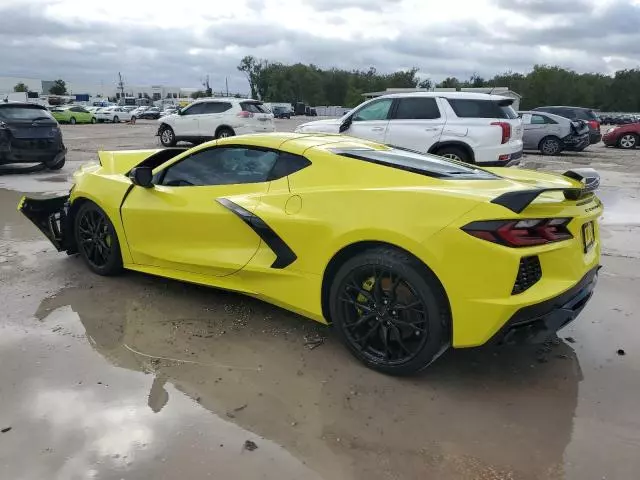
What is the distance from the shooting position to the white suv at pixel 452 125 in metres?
9.22

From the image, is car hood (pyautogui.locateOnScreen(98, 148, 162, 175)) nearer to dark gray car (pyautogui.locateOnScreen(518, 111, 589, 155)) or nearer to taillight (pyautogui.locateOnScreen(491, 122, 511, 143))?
taillight (pyautogui.locateOnScreen(491, 122, 511, 143))

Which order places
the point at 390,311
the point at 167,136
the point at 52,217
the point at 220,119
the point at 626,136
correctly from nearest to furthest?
the point at 390,311 < the point at 52,217 < the point at 220,119 < the point at 167,136 < the point at 626,136

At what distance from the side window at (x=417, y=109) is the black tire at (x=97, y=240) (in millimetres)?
6398

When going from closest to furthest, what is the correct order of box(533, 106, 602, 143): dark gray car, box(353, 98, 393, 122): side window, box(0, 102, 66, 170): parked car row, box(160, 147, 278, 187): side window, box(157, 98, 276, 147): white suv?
box(160, 147, 278, 187): side window < box(353, 98, 393, 122): side window < box(0, 102, 66, 170): parked car row < box(157, 98, 276, 147): white suv < box(533, 106, 602, 143): dark gray car

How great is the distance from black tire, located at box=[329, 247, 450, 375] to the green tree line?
73.3 meters

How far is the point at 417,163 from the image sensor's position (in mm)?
3627

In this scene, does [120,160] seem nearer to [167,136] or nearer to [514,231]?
[514,231]

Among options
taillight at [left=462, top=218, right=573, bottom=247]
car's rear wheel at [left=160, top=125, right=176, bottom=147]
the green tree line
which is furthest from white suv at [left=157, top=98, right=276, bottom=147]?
the green tree line

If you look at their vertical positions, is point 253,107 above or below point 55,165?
above

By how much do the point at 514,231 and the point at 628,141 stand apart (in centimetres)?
2111

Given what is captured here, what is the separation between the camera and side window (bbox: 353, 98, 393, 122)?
396 inches

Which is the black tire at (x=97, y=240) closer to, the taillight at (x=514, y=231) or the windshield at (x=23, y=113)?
the taillight at (x=514, y=231)

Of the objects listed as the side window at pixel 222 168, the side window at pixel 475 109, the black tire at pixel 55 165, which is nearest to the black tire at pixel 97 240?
the side window at pixel 222 168

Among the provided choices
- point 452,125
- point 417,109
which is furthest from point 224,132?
point 452,125
